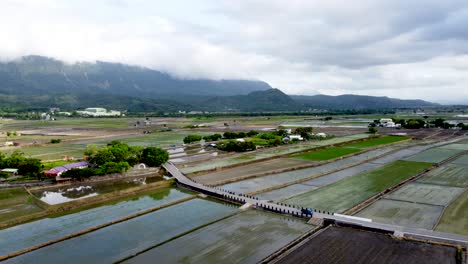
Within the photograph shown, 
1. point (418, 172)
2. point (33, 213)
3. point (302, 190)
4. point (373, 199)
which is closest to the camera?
point (33, 213)

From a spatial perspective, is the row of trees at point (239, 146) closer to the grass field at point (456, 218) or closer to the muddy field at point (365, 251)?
the grass field at point (456, 218)

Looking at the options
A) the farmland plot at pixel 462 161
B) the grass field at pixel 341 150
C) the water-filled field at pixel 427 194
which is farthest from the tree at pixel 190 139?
the farmland plot at pixel 462 161

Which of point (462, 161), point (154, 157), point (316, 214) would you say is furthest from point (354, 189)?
point (154, 157)

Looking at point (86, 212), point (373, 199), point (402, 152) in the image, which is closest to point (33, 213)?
point (86, 212)

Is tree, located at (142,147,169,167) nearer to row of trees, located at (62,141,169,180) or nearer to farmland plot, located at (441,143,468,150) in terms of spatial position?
row of trees, located at (62,141,169,180)

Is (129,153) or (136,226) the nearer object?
(136,226)

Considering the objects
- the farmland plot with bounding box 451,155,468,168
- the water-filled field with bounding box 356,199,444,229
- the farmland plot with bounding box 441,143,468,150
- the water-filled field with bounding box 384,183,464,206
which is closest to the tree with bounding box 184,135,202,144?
the water-filled field with bounding box 384,183,464,206

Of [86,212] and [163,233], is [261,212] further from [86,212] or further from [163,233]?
[86,212]
